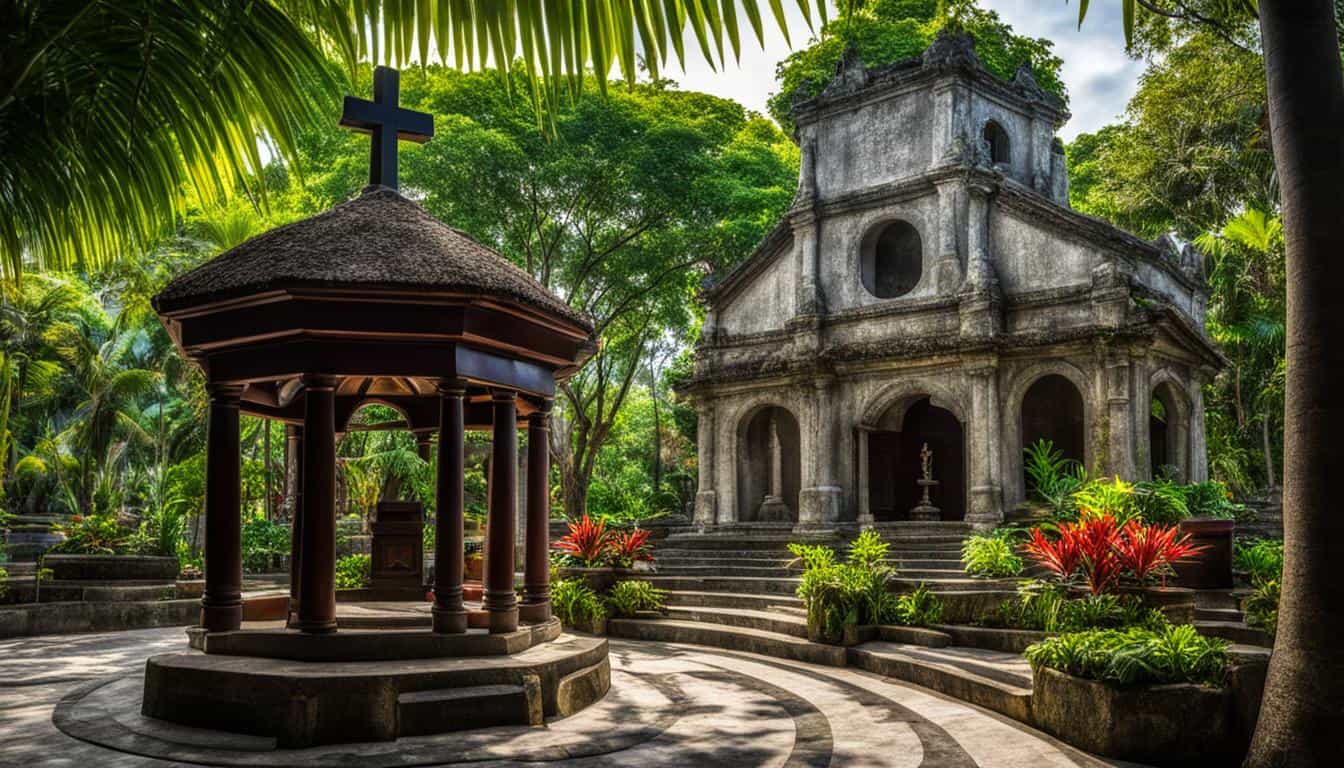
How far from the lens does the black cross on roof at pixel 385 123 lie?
924 centimetres

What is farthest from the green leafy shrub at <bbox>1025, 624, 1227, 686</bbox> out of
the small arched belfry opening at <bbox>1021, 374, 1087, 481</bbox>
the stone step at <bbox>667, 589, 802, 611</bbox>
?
the small arched belfry opening at <bbox>1021, 374, 1087, 481</bbox>

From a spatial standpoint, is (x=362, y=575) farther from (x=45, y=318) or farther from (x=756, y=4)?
(x=45, y=318)

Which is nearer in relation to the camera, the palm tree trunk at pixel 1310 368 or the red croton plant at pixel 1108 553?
the palm tree trunk at pixel 1310 368

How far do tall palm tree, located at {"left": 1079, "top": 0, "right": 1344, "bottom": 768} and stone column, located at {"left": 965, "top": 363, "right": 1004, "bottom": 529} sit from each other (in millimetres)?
12722

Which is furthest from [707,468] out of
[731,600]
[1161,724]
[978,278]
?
[1161,724]

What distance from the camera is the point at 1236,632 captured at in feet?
33.4

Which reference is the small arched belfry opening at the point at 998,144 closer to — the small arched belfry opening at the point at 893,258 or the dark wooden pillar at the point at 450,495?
the small arched belfry opening at the point at 893,258

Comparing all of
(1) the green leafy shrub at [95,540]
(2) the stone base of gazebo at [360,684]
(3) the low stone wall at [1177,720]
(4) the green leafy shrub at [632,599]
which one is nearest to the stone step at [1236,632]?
(3) the low stone wall at [1177,720]

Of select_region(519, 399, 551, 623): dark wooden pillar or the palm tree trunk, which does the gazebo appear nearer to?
select_region(519, 399, 551, 623): dark wooden pillar

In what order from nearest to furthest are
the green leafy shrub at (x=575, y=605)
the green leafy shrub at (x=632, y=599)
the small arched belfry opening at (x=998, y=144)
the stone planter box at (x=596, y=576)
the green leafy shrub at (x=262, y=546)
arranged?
the green leafy shrub at (x=575, y=605), the green leafy shrub at (x=632, y=599), the stone planter box at (x=596, y=576), the green leafy shrub at (x=262, y=546), the small arched belfry opening at (x=998, y=144)

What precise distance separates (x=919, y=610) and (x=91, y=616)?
36.2 feet

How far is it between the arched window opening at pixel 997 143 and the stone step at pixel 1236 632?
510 inches

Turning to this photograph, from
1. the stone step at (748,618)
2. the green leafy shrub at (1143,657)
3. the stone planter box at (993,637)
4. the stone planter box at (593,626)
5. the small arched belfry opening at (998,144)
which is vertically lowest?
the stone planter box at (593,626)

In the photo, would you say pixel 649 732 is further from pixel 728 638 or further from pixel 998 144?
pixel 998 144
